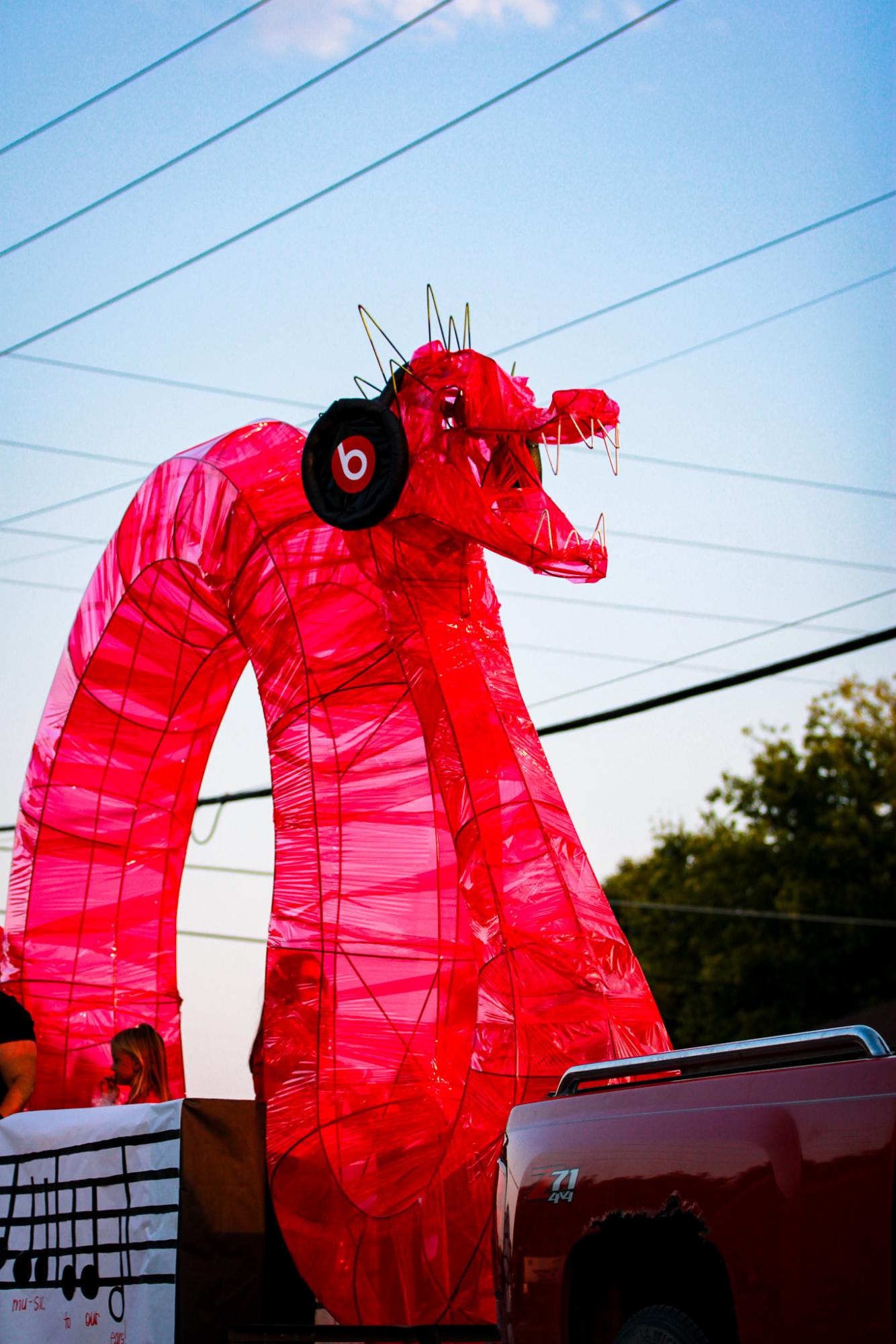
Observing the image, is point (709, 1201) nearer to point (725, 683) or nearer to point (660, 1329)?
point (660, 1329)

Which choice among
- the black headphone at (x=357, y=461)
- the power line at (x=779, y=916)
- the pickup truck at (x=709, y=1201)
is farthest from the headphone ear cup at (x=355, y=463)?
the power line at (x=779, y=916)

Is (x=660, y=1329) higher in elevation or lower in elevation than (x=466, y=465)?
lower

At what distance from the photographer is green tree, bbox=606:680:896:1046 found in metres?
28.0

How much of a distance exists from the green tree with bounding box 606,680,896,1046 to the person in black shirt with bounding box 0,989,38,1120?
2100 cm

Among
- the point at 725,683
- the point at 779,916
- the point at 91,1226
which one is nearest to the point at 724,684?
the point at 725,683

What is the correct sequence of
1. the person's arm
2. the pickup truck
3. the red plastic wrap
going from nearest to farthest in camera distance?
1. the pickup truck
2. the red plastic wrap
3. the person's arm

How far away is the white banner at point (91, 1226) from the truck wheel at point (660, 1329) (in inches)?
95.9

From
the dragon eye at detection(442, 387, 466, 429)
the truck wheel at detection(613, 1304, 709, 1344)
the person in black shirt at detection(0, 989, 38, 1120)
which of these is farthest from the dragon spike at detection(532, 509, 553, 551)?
the person in black shirt at detection(0, 989, 38, 1120)

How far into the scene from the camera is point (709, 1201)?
11.7 feet

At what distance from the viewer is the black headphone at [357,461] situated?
20.7ft

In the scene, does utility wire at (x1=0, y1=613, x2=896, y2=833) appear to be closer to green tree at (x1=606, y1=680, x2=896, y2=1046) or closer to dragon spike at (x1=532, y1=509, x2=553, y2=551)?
dragon spike at (x1=532, y1=509, x2=553, y2=551)

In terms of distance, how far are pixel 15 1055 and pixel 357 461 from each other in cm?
334

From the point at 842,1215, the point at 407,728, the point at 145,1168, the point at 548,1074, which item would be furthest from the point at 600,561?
the point at 842,1215

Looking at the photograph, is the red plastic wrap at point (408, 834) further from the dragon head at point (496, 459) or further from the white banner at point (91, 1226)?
the white banner at point (91, 1226)
